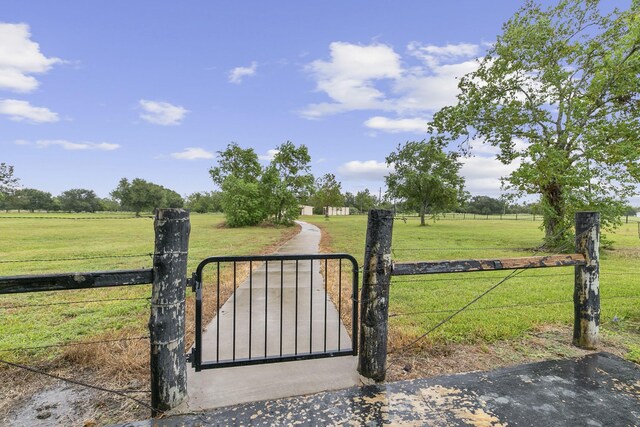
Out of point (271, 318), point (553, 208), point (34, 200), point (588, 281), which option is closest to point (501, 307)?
point (588, 281)

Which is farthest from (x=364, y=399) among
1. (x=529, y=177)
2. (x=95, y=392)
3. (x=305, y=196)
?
(x=305, y=196)

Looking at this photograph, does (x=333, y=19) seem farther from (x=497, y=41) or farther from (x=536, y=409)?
(x=536, y=409)

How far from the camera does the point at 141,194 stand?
176ft

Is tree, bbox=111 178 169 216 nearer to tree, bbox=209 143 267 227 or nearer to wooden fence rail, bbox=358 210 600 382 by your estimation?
tree, bbox=209 143 267 227

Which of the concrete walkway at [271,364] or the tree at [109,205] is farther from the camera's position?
the tree at [109,205]

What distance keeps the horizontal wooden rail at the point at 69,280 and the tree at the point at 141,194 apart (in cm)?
5353

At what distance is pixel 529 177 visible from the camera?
11.4 metres

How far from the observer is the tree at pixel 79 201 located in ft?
262

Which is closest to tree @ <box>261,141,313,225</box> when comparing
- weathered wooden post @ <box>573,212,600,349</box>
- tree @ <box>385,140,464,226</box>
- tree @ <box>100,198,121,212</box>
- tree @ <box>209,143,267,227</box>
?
tree @ <box>209,143,267,227</box>

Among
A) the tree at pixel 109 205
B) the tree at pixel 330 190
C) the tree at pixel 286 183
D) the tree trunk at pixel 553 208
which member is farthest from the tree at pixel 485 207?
the tree at pixel 109 205

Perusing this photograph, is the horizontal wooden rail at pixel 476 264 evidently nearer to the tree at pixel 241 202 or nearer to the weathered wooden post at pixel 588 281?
the weathered wooden post at pixel 588 281

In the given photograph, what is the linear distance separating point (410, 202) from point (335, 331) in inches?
1147

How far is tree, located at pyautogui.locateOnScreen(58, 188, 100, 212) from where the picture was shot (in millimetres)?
79875

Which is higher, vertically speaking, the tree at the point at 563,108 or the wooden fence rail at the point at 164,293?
the tree at the point at 563,108
